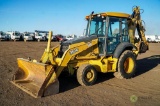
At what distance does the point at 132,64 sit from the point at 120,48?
1136 mm

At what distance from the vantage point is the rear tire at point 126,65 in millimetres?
8484

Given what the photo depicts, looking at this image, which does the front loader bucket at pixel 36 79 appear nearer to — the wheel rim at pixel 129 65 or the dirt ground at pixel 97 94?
the dirt ground at pixel 97 94

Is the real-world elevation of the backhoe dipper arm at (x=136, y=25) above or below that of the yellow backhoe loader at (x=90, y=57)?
above

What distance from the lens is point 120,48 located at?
8.56 meters

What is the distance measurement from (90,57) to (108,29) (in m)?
1.48

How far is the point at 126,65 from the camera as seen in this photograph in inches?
360

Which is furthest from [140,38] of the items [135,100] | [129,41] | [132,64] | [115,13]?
[135,100]

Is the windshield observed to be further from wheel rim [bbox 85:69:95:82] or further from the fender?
wheel rim [bbox 85:69:95:82]

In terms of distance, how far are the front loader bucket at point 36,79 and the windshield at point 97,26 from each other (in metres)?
3.16

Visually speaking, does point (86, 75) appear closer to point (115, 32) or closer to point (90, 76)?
point (90, 76)

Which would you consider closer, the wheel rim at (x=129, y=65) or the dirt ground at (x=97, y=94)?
the dirt ground at (x=97, y=94)

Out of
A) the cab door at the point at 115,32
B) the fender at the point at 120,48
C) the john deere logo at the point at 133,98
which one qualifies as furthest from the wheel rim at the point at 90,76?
the john deere logo at the point at 133,98

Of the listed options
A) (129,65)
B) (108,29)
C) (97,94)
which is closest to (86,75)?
(97,94)

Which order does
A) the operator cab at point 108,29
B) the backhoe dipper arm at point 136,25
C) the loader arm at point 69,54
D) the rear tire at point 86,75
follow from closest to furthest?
the loader arm at point 69,54, the rear tire at point 86,75, the operator cab at point 108,29, the backhoe dipper arm at point 136,25
